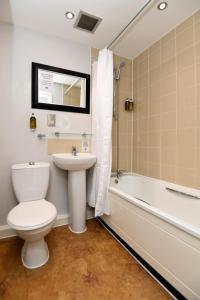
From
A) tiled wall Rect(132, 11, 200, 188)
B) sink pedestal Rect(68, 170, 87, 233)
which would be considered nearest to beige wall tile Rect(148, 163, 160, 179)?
tiled wall Rect(132, 11, 200, 188)

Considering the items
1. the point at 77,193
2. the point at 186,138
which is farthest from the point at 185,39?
the point at 77,193

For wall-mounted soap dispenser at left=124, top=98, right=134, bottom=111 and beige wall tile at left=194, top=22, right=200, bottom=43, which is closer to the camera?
beige wall tile at left=194, top=22, right=200, bottom=43

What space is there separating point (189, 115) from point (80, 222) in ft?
5.28

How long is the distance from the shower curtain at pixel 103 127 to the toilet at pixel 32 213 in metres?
0.56

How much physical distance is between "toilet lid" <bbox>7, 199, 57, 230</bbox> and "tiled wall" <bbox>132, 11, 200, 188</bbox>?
1.33 m

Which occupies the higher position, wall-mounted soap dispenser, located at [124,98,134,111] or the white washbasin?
wall-mounted soap dispenser, located at [124,98,134,111]

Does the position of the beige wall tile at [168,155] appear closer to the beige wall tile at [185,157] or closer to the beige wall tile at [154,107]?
the beige wall tile at [185,157]

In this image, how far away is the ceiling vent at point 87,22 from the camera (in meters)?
1.56

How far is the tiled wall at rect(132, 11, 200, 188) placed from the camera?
1.56m

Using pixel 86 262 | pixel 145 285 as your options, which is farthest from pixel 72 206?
pixel 145 285

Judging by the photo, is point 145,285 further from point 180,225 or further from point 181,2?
point 181,2

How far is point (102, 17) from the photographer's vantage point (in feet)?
5.19

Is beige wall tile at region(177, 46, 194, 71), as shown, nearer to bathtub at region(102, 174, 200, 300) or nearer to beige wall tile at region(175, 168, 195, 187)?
beige wall tile at region(175, 168, 195, 187)

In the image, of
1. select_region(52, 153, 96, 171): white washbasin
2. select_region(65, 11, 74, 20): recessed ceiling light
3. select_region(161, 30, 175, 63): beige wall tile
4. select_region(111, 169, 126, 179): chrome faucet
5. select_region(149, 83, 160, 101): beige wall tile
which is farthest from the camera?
select_region(111, 169, 126, 179): chrome faucet
